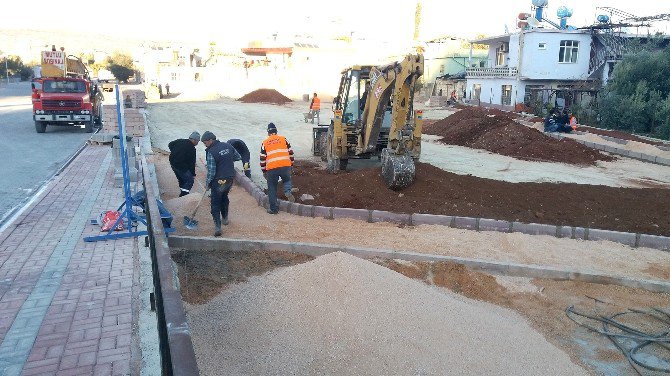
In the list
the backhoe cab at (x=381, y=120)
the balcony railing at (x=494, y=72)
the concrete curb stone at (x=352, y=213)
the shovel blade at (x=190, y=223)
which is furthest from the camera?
the balcony railing at (x=494, y=72)

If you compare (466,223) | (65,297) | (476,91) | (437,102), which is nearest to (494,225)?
(466,223)

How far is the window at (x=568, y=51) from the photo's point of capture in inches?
1288

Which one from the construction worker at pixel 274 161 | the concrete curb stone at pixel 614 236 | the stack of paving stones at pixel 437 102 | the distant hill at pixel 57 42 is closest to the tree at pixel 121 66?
the distant hill at pixel 57 42

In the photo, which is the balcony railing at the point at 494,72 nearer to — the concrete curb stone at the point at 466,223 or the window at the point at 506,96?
the window at the point at 506,96

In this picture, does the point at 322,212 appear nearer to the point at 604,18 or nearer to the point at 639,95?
the point at 639,95

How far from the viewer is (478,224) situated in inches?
320

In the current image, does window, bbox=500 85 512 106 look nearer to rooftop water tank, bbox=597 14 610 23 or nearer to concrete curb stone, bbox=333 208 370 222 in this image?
rooftop water tank, bbox=597 14 610 23

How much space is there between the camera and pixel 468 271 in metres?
6.31

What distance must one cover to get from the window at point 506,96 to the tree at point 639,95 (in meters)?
9.25

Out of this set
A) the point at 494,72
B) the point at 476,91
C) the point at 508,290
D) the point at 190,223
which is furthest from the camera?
the point at 476,91

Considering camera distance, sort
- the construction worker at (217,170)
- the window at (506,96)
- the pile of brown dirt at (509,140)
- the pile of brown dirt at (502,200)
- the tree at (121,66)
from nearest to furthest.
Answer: the construction worker at (217,170), the pile of brown dirt at (502,200), the pile of brown dirt at (509,140), the window at (506,96), the tree at (121,66)

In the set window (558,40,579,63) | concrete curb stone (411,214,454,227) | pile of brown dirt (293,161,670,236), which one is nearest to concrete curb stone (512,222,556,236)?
pile of brown dirt (293,161,670,236)

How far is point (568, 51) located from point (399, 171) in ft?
93.8

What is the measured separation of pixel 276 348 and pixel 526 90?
33382 millimetres
